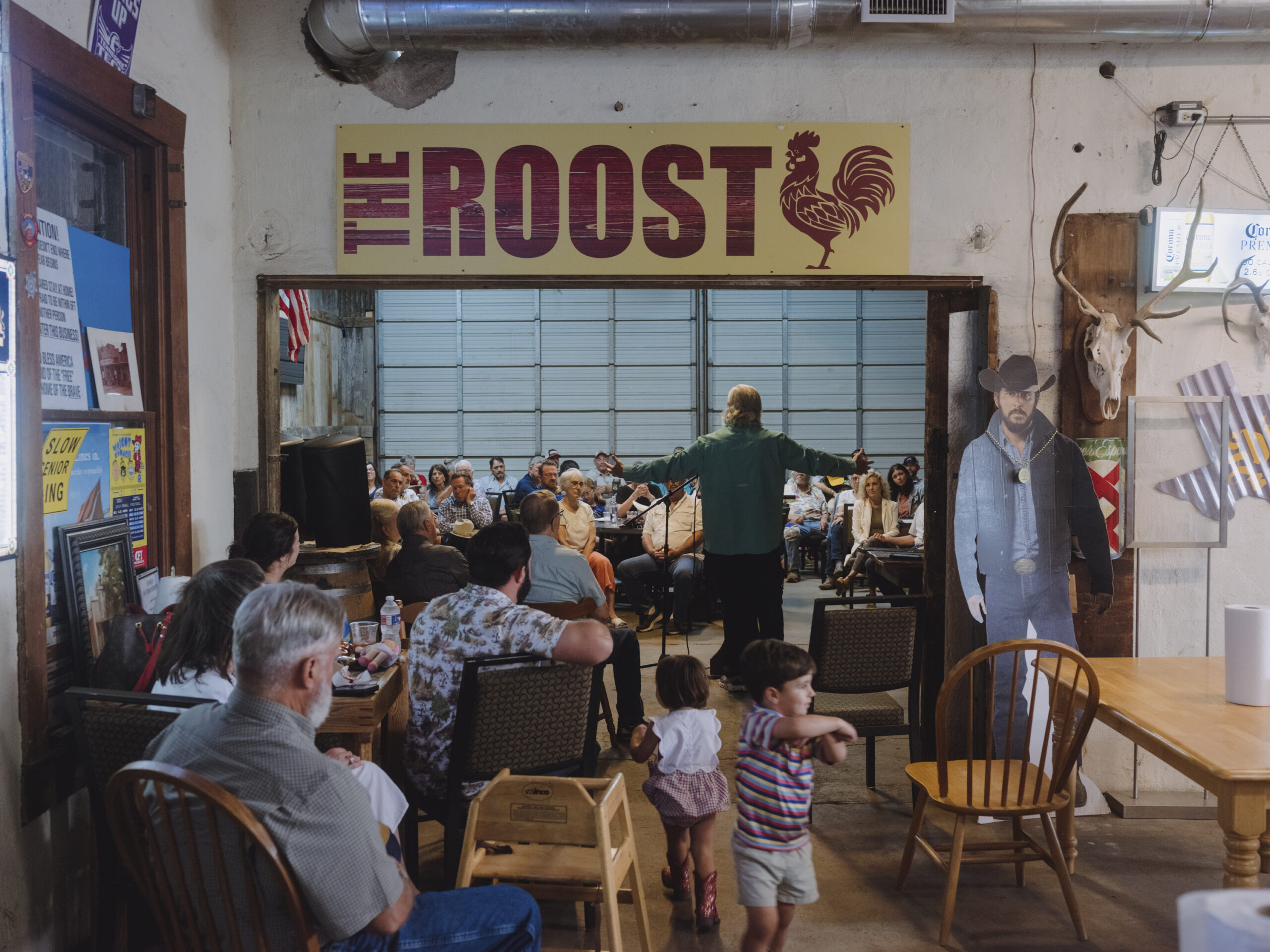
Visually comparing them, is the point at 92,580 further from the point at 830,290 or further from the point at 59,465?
the point at 830,290

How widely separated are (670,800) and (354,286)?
2.46m

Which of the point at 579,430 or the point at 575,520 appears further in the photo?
the point at 579,430

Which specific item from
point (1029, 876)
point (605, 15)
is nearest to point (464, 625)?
point (1029, 876)

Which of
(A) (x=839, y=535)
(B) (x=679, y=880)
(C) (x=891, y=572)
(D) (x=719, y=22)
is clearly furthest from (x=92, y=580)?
(A) (x=839, y=535)

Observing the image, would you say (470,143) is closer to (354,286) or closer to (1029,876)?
(354,286)

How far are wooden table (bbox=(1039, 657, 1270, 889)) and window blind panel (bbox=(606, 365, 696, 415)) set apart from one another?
1040 centimetres

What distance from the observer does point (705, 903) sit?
9.23 feet

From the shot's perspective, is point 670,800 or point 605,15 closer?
point 670,800

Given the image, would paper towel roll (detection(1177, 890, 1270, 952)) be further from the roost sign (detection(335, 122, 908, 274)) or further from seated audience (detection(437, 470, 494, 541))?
seated audience (detection(437, 470, 494, 541))

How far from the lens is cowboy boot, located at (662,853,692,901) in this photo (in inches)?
115

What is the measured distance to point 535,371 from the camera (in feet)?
44.5

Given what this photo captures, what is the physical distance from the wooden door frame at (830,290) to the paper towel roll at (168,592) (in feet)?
2.81

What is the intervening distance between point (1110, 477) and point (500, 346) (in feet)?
34.7

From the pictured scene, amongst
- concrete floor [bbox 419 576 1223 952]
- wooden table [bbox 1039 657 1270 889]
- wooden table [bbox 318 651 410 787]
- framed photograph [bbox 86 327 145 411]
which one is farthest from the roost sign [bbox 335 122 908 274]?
concrete floor [bbox 419 576 1223 952]
